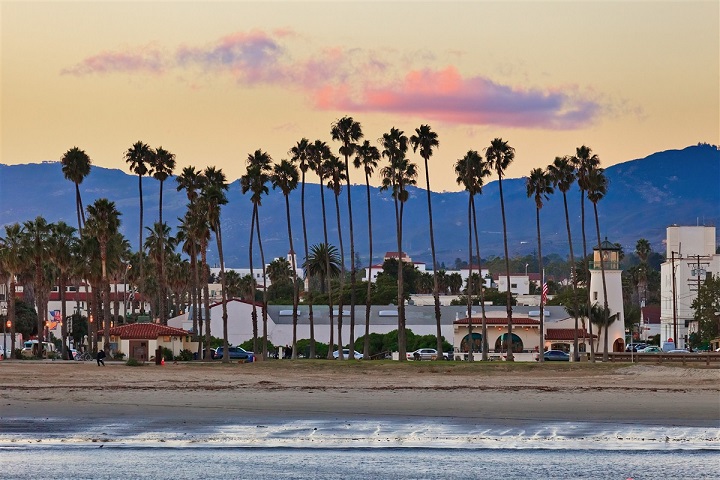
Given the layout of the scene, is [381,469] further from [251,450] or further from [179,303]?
[179,303]

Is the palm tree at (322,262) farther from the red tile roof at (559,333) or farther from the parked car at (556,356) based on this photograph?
the parked car at (556,356)

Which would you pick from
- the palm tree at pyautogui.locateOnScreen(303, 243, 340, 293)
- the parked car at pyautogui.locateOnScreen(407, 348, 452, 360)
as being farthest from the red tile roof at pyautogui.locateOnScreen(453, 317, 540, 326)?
the palm tree at pyautogui.locateOnScreen(303, 243, 340, 293)

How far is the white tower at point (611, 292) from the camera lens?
87.4 metres

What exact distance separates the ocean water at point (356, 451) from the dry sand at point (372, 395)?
239cm

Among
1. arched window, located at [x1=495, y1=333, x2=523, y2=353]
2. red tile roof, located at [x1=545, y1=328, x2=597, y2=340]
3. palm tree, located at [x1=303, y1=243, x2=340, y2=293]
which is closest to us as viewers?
arched window, located at [x1=495, y1=333, x2=523, y2=353]

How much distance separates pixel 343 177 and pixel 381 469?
215ft

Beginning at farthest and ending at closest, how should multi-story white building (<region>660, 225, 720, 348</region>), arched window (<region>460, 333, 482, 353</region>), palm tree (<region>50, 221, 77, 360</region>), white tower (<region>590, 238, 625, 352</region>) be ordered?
multi-story white building (<region>660, 225, 720, 348</region>) → arched window (<region>460, 333, 482, 353</region>) → palm tree (<region>50, 221, 77, 360</region>) → white tower (<region>590, 238, 625, 352</region>)

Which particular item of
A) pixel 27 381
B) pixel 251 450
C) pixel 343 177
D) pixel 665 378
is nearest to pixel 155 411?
pixel 251 450

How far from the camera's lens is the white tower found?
87438 mm

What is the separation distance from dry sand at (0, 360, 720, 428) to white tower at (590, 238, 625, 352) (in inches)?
997

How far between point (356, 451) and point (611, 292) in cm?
6298

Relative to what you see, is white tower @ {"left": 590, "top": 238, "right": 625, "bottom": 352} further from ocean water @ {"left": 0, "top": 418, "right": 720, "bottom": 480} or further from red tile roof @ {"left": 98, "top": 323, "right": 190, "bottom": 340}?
ocean water @ {"left": 0, "top": 418, "right": 720, "bottom": 480}

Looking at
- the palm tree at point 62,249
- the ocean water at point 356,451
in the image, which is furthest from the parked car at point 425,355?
the ocean water at point 356,451

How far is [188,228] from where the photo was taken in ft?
301
